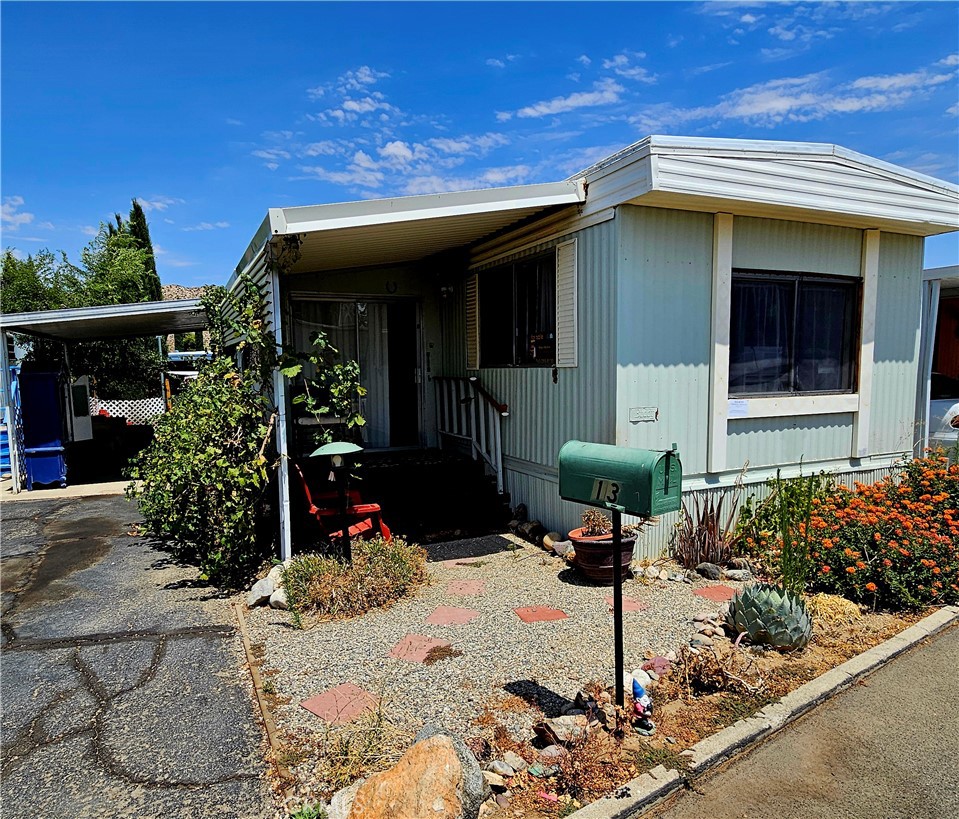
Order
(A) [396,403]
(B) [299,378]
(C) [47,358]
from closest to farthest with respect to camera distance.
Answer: (B) [299,378] → (A) [396,403] → (C) [47,358]

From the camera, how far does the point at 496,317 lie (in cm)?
720

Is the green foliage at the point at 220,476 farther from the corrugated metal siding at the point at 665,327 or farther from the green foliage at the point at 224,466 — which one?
the corrugated metal siding at the point at 665,327

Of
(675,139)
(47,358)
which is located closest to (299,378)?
(675,139)

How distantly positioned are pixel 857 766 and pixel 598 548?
235 cm

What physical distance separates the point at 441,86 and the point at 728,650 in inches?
295

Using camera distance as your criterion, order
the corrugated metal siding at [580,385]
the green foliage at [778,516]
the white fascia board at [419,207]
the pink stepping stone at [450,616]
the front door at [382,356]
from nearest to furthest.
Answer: the pink stepping stone at [450,616]
the white fascia board at [419,207]
the green foliage at [778,516]
the corrugated metal siding at [580,385]
the front door at [382,356]

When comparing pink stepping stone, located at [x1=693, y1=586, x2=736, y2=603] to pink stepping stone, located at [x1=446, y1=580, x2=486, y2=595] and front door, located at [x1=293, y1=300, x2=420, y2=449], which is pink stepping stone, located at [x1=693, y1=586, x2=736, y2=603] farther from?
front door, located at [x1=293, y1=300, x2=420, y2=449]

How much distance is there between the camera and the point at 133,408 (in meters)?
19.5

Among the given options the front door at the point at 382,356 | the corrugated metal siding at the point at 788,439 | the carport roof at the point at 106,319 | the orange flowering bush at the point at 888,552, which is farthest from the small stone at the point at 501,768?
the carport roof at the point at 106,319

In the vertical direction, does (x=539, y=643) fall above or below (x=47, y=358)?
below

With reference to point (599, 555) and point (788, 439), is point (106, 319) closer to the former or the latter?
point (599, 555)

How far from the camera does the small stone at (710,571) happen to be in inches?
203

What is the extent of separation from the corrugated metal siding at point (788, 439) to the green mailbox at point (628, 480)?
312 centimetres

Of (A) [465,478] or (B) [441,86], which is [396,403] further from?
(B) [441,86]
